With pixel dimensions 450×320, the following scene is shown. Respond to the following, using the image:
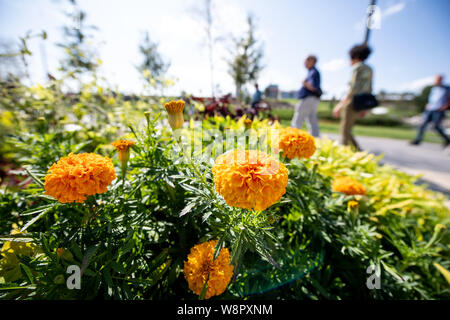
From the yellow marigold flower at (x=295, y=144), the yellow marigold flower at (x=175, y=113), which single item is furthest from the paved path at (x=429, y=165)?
the yellow marigold flower at (x=175, y=113)

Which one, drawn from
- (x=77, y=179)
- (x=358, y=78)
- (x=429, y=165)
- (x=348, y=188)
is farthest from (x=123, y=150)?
(x=429, y=165)

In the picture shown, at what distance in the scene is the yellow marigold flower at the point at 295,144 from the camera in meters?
1.02

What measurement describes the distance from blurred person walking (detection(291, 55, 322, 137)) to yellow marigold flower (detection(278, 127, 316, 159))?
2417 millimetres

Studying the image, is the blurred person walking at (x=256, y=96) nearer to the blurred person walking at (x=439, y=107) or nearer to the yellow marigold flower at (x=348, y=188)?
the yellow marigold flower at (x=348, y=188)

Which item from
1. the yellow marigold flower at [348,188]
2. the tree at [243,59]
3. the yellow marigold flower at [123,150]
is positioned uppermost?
the tree at [243,59]

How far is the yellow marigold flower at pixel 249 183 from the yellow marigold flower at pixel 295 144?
34 cm

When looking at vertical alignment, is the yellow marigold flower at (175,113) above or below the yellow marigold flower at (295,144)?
above

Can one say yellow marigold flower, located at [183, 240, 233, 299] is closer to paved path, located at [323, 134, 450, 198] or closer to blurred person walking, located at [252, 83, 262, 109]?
blurred person walking, located at [252, 83, 262, 109]

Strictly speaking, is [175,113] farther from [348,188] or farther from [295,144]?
[348,188]

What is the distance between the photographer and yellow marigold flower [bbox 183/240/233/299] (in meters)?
0.81

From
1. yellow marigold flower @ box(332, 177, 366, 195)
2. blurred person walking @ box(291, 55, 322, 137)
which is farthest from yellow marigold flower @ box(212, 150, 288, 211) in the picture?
blurred person walking @ box(291, 55, 322, 137)
